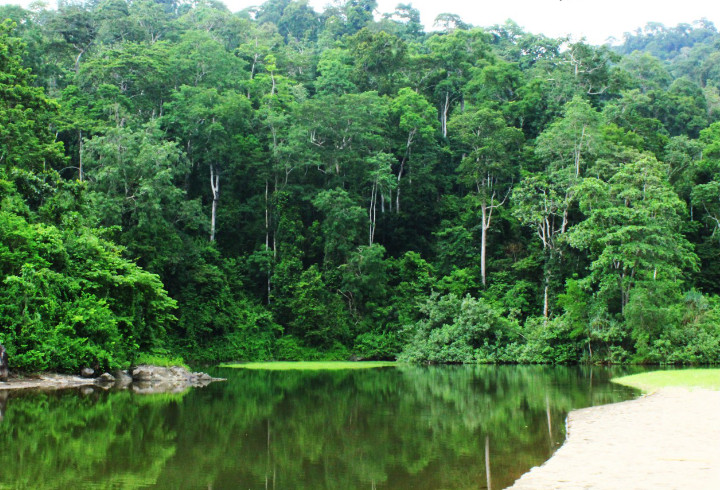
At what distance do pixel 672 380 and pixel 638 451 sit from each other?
416 inches

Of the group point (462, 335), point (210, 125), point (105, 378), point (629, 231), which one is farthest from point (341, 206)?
point (105, 378)

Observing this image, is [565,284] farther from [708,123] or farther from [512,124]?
[708,123]

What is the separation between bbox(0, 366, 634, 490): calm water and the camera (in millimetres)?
7340

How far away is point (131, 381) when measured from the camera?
20594mm

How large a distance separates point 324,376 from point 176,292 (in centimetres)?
1171

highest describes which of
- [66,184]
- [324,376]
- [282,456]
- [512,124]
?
[512,124]

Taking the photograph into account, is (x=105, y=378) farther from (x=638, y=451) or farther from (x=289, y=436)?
(x=638, y=451)

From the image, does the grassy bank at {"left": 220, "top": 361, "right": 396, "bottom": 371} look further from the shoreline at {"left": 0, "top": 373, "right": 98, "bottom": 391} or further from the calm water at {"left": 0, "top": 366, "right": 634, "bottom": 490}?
the calm water at {"left": 0, "top": 366, "right": 634, "bottom": 490}

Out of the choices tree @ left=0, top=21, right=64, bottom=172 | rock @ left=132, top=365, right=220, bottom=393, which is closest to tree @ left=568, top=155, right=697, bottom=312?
rock @ left=132, top=365, right=220, bottom=393

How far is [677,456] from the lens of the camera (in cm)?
728

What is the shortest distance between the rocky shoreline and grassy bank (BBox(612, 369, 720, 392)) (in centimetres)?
1302

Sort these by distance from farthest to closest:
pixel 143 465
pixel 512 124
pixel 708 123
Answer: pixel 708 123 → pixel 512 124 → pixel 143 465

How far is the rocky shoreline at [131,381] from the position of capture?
18.0m

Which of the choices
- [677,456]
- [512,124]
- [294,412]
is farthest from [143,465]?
[512,124]
